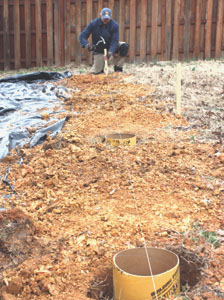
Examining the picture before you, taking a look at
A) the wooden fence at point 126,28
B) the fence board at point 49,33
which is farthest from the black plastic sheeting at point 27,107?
the wooden fence at point 126,28

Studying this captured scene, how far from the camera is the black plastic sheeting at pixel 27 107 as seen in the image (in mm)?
4523

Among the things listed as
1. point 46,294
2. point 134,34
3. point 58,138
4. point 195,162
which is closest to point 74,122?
point 58,138

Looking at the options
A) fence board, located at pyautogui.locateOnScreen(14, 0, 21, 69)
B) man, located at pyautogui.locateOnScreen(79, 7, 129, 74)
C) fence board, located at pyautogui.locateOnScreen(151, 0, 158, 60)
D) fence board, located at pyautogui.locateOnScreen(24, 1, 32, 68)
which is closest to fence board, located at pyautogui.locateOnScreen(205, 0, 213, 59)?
fence board, located at pyautogui.locateOnScreen(151, 0, 158, 60)

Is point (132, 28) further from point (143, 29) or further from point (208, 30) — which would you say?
point (208, 30)

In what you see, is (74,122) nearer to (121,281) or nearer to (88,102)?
(88,102)

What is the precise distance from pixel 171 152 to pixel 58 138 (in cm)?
130

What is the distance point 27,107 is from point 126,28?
5.07 meters

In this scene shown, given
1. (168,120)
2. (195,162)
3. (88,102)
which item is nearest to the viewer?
(195,162)

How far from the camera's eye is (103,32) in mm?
8445

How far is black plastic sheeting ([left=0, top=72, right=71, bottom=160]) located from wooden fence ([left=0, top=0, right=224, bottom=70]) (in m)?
2.36

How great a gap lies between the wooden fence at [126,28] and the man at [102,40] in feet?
4.76

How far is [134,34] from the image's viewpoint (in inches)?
388

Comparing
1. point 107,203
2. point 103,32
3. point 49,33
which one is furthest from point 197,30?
point 107,203

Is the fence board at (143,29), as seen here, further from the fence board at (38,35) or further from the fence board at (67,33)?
the fence board at (38,35)
